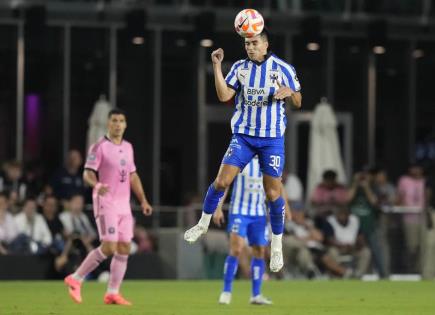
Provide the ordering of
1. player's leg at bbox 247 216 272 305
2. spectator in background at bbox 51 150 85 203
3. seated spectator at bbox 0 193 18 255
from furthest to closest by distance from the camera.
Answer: spectator in background at bbox 51 150 85 203, seated spectator at bbox 0 193 18 255, player's leg at bbox 247 216 272 305

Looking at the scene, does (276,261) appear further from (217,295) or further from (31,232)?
(31,232)

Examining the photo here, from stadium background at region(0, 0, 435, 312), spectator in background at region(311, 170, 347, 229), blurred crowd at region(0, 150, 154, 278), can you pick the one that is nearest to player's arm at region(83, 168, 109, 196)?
blurred crowd at region(0, 150, 154, 278)

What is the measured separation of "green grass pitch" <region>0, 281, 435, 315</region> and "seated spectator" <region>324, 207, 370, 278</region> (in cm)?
224

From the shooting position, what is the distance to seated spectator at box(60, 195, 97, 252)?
24.3 meters

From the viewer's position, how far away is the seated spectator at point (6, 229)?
2375cm

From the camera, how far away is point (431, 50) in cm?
3541

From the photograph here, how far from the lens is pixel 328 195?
27500 millimetres

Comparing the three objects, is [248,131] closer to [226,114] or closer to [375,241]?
[375,241]

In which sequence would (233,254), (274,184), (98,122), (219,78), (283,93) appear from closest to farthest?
1. (219,78)
2. (283,93)
3. (274,184)
4. (233,254)
5. (98,122)

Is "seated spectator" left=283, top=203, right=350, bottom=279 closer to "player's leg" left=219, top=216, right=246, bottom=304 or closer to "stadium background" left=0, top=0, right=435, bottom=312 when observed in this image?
"stadium background" left=0, top=0, right=435, bottom=312


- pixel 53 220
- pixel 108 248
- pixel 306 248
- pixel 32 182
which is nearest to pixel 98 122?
pixel 32 182

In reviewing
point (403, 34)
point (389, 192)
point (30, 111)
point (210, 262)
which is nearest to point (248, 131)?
point (210, 262)

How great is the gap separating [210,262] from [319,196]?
113 inches

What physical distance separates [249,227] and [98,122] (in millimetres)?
11799
